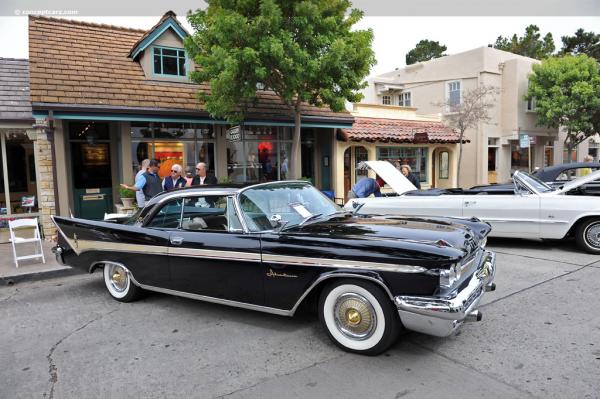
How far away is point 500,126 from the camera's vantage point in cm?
2239

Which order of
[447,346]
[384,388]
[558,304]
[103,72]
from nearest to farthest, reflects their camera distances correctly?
[384,388] → [447,346] → [558,304] → [103,72]

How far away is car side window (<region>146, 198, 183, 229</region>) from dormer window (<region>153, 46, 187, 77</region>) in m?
7.52

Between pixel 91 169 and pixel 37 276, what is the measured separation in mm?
4826

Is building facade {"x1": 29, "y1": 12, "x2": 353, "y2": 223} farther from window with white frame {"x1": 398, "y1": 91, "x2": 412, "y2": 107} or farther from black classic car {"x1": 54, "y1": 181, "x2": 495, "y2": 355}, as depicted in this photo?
window with white frame {"x1": 398, "y1": 91, "x2": 412, "y2": 107}

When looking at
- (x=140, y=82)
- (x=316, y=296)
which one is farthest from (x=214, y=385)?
(x=140, y=82)

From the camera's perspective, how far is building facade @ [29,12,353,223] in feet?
31.7

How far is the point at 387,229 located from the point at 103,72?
30.5 ft

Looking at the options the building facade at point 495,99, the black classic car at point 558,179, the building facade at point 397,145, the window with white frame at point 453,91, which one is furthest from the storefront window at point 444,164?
the black classic car at point 558,179

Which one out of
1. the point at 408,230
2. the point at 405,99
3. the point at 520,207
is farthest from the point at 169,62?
the point at 405,99

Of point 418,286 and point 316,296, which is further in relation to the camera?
point 316,296

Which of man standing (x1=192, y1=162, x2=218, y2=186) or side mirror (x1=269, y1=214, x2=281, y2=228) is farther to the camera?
man standing (x1=192, y1=162, x2=218, y2=186)

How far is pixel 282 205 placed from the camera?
14.9 feet

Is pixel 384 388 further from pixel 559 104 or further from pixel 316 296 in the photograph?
pixel 559 104

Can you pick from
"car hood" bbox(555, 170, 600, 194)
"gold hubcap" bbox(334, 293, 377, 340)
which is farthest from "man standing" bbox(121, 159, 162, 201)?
"car hood" bbox(555, 170, 600, 194)
